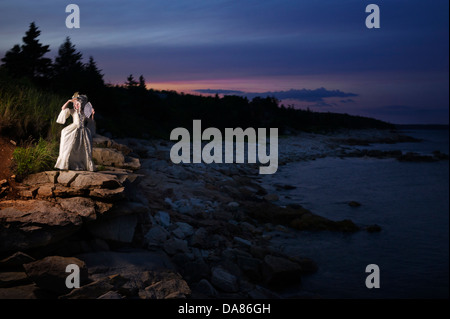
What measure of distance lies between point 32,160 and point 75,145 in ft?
3.90

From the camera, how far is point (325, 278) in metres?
11.5

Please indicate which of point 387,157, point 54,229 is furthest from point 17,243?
point 387,157

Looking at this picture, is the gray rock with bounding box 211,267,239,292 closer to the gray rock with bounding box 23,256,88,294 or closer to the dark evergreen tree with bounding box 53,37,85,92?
the gray rock with bounding box 23,256,88,294

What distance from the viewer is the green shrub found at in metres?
8.45

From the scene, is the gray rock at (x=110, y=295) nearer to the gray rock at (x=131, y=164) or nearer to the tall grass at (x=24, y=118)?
the gray rock at (x=131, y=164)

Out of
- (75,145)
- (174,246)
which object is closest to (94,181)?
(75,145)

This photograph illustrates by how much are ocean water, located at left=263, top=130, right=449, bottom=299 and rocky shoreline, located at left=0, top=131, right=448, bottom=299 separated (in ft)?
2.85

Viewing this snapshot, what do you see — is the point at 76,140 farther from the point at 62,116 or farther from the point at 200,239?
the point at 200,239

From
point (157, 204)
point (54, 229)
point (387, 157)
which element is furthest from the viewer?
point (387, 157)

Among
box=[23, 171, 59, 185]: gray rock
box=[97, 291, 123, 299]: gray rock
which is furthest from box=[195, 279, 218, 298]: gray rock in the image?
box=[23, 171, 59, 185]: gray rock

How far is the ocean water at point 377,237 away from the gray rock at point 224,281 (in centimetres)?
176
